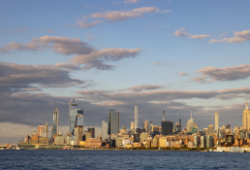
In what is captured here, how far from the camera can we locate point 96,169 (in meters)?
112

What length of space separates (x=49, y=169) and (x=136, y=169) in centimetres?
2941

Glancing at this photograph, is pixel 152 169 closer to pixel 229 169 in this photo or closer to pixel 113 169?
pixel 113 169

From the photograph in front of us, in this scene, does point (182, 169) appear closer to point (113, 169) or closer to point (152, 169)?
point (152, 169)

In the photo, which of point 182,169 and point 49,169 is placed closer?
point 49,169

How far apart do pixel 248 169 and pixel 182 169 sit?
75.8 feet

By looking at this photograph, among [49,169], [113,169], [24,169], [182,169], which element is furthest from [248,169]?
[24,169]

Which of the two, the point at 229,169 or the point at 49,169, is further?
the point at 229,169

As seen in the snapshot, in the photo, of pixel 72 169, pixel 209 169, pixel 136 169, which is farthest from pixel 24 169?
pixel 209 169

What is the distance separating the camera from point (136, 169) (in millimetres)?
115562

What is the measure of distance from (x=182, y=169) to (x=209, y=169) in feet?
31.5

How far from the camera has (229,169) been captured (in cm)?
11719

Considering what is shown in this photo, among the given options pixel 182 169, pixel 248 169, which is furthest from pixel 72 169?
pixel 248 169

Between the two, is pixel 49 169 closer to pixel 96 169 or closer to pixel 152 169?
pixel 96 169

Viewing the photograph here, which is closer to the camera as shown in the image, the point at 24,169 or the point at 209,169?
the point at 24,169
